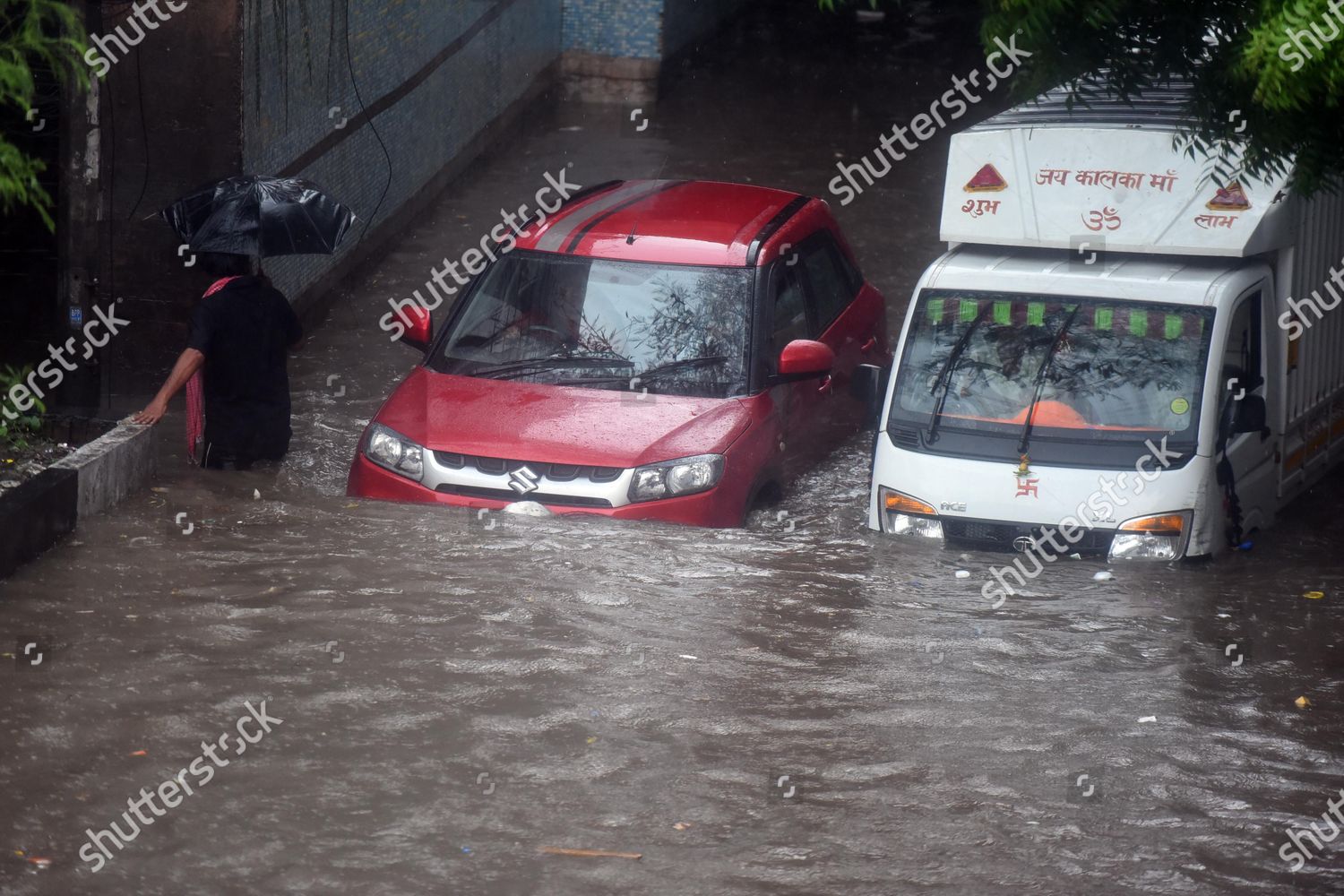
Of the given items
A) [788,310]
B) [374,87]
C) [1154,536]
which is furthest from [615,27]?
[1154,536]

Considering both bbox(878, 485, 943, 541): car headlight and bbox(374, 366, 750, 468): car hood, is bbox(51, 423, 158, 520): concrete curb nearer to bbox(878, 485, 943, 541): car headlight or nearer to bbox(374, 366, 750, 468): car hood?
bbox(374, 366, 750, 468): car hood

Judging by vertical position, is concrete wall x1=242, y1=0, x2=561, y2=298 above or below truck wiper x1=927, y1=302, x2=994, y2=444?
above

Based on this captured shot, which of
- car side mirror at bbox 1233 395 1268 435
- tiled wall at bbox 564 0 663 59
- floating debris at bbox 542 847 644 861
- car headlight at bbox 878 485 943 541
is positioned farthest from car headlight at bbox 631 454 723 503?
tiled wall at bbox 564 0 663 59

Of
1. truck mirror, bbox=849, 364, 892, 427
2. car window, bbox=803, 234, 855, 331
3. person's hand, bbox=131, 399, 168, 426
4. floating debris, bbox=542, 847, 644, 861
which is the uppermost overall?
car window, bbox=803, 234, 855, 331

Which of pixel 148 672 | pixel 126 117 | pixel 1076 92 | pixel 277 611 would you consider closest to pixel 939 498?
pixel 1076 92

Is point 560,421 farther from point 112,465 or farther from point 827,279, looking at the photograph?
point 827,279

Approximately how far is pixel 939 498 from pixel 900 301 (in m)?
6.31

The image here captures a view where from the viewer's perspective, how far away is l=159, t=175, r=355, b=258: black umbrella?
366 inches

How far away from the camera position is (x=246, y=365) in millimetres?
9305

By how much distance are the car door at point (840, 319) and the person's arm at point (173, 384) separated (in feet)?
12.1

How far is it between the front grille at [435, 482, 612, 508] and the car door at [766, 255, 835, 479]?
135 centimetres

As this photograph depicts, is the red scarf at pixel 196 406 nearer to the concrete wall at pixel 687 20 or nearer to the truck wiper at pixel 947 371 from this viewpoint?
the truck wiper at pixel 947 371

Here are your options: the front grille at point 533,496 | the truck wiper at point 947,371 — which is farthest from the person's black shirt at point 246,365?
the truck wiper at point 947,371

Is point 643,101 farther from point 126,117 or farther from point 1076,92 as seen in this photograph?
point 1076,92
